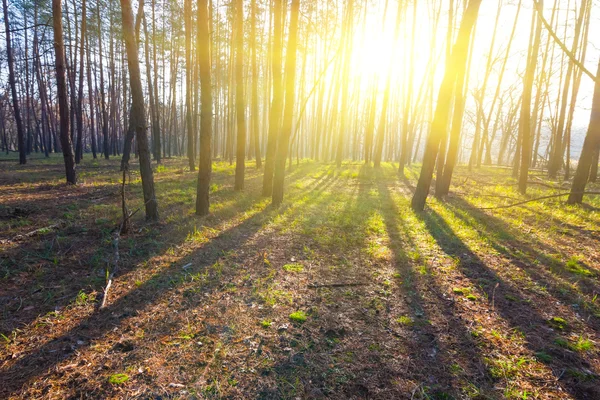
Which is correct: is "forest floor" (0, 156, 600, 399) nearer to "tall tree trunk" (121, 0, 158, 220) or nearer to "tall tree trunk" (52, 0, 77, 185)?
"tall tree trunk" (121, 0, 158, 220)

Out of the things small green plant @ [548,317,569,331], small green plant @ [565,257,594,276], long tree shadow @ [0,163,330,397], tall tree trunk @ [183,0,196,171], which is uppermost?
tall tree trunk @ [183,0,196,171]

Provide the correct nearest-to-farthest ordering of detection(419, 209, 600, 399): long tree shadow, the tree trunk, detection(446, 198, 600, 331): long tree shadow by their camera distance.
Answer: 1. detection(419, 209, 600, 399): long tree shadow
2. detection(446, 198, 600, 331): long tree shadow
3. the tree trunk

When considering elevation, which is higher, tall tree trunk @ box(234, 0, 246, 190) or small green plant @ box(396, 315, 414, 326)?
tall tree trunk @ box(234, 0, 246, 190)

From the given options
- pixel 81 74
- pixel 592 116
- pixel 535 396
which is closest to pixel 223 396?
pixel 535 396

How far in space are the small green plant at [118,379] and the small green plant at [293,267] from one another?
2.36 m

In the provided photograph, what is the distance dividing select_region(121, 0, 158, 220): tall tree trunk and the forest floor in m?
0.65

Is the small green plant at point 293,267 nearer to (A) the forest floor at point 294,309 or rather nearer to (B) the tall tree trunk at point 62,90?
(A) the forest floor at point 294,309

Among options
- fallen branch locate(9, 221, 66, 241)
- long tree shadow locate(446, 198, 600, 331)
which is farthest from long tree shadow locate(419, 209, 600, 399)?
fallen branch locate(9, 221, 66, 241)

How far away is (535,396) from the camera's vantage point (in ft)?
7.11

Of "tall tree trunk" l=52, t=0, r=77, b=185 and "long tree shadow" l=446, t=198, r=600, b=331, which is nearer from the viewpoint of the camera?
"long tree shadow" l=446, t=198, r=600, b=331

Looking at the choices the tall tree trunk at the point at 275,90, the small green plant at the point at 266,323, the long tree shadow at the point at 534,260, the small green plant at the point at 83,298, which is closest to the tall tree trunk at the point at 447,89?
the long tree shadow at the point at 534,260

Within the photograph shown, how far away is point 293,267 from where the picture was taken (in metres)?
4.33

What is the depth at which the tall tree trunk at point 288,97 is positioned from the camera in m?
7.27

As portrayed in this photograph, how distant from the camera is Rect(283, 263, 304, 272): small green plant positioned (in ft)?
13.9
